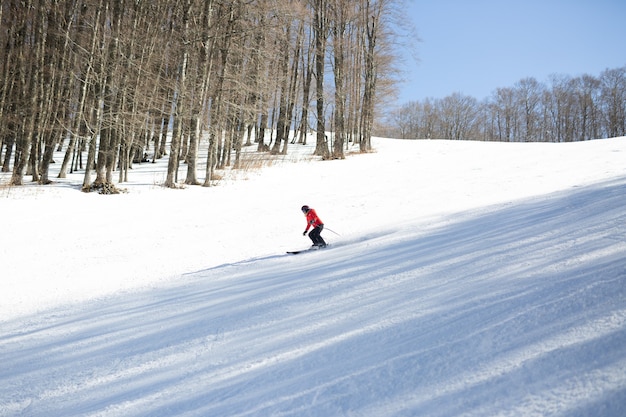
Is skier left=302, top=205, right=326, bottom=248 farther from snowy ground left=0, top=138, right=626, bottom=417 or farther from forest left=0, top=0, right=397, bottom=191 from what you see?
forest left=0, top=0, right=397, bottom=191

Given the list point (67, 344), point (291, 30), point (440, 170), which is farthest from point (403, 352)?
point (291, 30)

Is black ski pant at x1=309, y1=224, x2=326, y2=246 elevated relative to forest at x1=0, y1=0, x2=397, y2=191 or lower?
lower

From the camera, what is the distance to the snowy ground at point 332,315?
256cm

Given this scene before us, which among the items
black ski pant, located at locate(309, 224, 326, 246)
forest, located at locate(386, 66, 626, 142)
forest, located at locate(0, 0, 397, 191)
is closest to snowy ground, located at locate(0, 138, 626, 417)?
black ski pant, located at locate(309, 224, 326, 246)

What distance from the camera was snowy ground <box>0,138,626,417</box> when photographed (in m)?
2.56

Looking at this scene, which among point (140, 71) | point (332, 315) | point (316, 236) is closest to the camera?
point (332, 315)

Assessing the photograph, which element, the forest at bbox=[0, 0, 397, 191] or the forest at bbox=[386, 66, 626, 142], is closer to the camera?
the forest at bbox=[0, 0, 397, 191]

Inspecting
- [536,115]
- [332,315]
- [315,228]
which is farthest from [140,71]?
[536,115]

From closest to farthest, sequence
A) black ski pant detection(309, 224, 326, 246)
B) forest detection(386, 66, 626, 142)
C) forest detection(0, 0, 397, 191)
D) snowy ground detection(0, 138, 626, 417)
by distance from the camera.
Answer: snowy ground detection(0, 138, 626, 417) < black ski pant detection(309, 224, 326, 246) < forest detection(0, 0, 397, 191) < forest detection(386, 66, 626, 142)

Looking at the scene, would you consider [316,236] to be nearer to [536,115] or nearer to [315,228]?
[315,228]

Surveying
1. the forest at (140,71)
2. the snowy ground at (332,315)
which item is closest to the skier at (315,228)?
the snowy ground at (332,315)

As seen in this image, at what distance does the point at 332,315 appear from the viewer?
4082 millimetres

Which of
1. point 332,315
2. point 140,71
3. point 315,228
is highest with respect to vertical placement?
point 140,71

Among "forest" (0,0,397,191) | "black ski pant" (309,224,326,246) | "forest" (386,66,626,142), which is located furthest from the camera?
"forest" (386,66,626,142)
